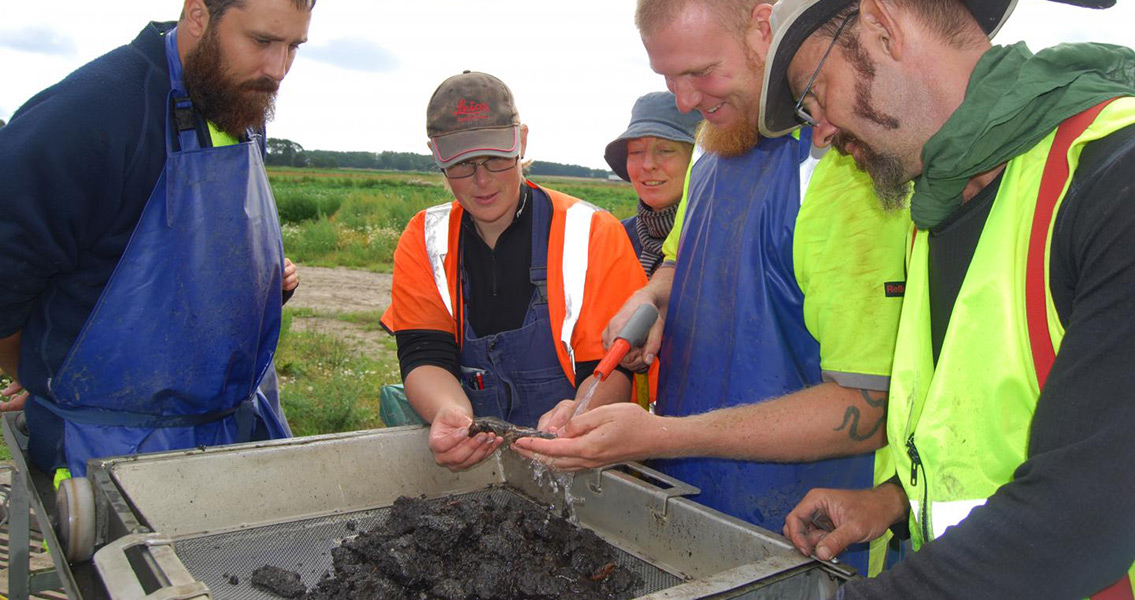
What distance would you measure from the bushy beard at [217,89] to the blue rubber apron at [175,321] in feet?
0.18

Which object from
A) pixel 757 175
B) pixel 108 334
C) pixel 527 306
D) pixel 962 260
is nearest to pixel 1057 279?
pixel 962 260

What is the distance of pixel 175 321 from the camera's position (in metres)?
2.41

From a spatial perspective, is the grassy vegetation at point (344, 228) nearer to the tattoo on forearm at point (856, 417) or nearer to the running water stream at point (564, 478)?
the running water stream at point (564, 478)

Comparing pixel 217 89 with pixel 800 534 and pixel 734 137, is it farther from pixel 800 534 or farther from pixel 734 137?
pixel 800 534

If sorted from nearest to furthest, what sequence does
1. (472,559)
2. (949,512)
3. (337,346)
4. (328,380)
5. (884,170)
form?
(949,512) → (884,170) → (472,559) → (328,380) → (337,346)

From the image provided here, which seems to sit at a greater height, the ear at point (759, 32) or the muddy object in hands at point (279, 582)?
the ear at point (759, 32)

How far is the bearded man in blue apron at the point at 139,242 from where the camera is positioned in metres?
2.27

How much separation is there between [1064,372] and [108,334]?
7.67ft

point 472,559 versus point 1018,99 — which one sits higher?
point 1018,99

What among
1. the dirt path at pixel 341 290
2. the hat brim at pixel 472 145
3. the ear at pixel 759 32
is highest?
the ear at pixel 759 32

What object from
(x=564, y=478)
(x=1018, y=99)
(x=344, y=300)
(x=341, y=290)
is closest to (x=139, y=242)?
(x=564, y=478)

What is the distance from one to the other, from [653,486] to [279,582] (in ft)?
3.15

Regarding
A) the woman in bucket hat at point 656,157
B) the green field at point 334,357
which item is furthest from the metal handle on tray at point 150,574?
the woman in bucket hat at point 656,157

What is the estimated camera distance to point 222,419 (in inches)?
105
